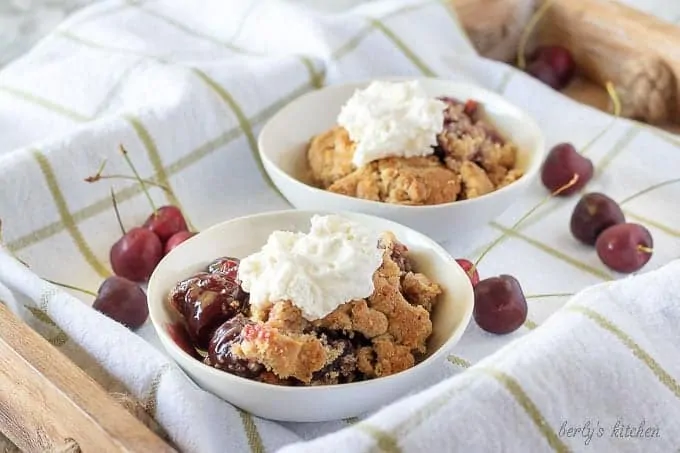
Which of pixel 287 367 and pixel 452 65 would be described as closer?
pixel 287 367

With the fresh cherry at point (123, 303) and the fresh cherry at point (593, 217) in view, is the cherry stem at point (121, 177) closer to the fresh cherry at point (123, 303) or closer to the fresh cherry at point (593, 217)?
the fresh cherry at point (123, 303)

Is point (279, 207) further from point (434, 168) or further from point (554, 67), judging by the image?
point (554, 67)

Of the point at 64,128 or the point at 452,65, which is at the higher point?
the point at 64,128

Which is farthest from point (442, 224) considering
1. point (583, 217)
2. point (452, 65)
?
point (452, 65)

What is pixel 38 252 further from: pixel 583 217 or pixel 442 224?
pixel 583 217

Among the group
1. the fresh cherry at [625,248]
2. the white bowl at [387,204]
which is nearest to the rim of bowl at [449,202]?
the white bowl at [387,204]

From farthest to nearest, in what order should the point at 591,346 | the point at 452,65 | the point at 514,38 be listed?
1. the point at 514,38
2. the point at 452,65
3. the point at 591,346

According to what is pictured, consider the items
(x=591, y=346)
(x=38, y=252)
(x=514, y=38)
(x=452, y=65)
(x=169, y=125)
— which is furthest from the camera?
(x=514, y=38)
